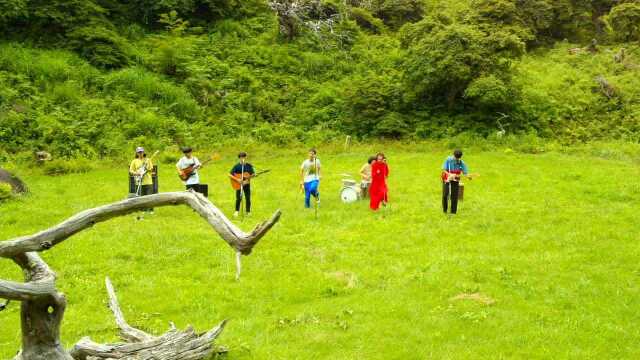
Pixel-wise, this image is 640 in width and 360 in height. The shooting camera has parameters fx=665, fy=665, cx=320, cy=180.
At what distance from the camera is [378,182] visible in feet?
72.3

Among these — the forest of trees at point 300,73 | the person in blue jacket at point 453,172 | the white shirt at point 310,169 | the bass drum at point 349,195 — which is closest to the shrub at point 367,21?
the forest of trees at point 300,73

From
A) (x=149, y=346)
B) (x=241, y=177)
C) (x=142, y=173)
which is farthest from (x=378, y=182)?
(x=149, y=346)

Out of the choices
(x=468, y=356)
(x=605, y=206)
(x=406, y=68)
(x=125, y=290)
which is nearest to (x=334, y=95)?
(x=406, y=68)

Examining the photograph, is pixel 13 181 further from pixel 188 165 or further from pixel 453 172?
pixel 453 172

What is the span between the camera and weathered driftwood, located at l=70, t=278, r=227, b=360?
952cm

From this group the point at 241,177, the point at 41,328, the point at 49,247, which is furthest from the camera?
the point at 241,177

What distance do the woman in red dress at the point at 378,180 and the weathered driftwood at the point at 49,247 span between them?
1488cm

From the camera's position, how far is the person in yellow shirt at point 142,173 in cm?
2156

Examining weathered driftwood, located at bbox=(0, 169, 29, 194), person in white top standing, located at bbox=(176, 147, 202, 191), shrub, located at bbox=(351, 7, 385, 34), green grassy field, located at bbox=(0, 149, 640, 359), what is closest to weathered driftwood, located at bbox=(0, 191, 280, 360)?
green grassy field, located at bbox=(0, 149, 640, 359)

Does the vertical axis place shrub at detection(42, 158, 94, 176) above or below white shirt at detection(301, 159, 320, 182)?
below

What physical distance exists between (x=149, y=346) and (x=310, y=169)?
12650mm

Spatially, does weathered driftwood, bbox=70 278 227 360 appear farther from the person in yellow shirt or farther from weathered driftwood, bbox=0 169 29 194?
weathered driftwood, bbox=0 169 29 194

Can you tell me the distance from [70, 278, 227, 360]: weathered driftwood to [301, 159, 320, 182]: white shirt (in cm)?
1127

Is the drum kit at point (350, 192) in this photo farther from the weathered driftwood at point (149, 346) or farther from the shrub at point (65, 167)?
the shrub at point (65, 167)
